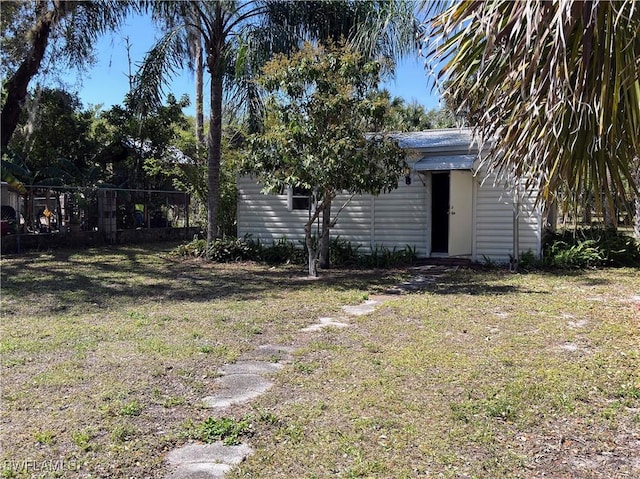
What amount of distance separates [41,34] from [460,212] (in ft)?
35.0

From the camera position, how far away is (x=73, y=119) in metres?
19.8

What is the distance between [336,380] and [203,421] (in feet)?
4.04

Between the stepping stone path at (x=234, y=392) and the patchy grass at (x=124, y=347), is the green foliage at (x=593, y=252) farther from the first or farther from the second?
the stepping stone path at (x=234, y=392)

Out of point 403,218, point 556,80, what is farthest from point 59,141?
point 556,80

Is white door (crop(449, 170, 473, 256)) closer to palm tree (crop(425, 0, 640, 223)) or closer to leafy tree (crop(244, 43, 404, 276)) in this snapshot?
leafy tree (crop(244, 43, 404, 276))

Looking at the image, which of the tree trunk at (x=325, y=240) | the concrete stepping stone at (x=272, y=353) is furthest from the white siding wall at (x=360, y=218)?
the concrete stepping stone at (x=272, y=353)

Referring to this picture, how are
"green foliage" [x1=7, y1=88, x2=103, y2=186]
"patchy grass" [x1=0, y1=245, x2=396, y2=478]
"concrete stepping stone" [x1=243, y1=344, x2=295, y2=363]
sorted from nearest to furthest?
"patchy grass" [x1=0, y1=245, x2=396, y2=478], "concrete stepping stone" [x1=243, y1=344, x2=295, y2=363], "green foliage" [x1=7, y1=88, x2=103, y2=186]

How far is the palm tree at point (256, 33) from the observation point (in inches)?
431

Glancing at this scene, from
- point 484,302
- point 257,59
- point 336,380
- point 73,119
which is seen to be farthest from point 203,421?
point 73,119

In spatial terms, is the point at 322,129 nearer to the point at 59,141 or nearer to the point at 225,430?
the point at 225,430

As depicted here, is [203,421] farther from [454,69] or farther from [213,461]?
[454,69]

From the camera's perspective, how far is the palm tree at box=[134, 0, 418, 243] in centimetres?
1095

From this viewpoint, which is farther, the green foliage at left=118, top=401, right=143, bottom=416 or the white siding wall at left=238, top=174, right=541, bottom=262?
the white siding wall at left=238, top=174, right=541, bottom=262

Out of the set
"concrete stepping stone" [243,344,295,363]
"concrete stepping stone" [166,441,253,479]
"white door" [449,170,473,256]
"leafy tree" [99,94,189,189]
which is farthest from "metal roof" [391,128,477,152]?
"leafy tree" [99,94,189,189]
